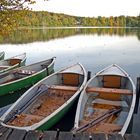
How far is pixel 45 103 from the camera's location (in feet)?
39.7

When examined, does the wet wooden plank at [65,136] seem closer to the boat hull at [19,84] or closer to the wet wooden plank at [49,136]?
the wet wooden plank at [49,136]

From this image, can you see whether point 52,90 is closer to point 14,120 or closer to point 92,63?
point 14,120

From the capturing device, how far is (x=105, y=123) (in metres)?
Result: 9.57

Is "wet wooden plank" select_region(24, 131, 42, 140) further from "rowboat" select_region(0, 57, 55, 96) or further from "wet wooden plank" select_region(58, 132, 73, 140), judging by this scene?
"rowboat" select_region(0, 57, 55, 96)

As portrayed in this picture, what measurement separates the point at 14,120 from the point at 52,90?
3723mm

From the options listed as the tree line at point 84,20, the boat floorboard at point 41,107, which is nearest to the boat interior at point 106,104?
the boat floorboard at point 41,107

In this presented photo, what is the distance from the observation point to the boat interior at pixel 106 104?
933 cm

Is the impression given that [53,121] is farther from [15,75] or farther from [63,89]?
[15,75]

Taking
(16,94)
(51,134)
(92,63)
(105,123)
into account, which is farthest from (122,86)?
(92,63)

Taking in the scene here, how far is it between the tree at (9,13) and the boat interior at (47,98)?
3.40 meters

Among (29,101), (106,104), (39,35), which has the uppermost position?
(39,35)

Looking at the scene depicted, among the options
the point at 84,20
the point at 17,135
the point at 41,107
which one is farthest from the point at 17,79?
the point at 84,20

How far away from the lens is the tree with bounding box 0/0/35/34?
25.9 feet

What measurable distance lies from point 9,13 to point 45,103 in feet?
17.3
